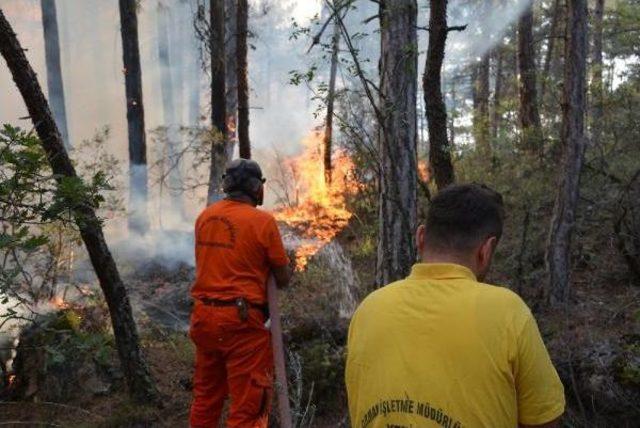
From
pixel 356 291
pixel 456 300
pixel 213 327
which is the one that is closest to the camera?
pixel 456 300

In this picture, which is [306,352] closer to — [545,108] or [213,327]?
[213,327]

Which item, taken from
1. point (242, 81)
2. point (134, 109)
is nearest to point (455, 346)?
point (242, 81)

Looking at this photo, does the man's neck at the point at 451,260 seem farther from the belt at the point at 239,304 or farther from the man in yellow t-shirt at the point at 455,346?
the belt at the point at 239,304

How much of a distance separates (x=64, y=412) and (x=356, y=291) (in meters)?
4.95

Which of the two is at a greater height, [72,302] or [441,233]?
[441,233]

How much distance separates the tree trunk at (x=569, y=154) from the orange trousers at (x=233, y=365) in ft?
15.4

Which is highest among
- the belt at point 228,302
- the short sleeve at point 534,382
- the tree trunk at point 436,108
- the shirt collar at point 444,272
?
the tree trunk at point 436,108

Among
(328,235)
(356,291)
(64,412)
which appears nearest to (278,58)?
(328,235)

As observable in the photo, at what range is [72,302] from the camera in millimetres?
7000

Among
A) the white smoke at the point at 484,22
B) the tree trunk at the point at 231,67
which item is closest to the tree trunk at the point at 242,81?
the tree trunk at the point at 231,67

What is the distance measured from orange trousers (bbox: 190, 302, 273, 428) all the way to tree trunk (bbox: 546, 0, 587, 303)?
185 inches

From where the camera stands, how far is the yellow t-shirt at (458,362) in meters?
1.63

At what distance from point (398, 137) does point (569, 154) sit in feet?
10.2

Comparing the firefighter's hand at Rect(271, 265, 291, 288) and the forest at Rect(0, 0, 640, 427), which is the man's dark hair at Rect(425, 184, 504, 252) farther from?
the firefighter's hand at Rect(271, 265, 291, 288)
